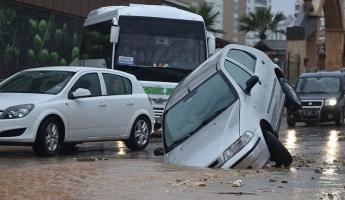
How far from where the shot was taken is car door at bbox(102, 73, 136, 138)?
14.2 m

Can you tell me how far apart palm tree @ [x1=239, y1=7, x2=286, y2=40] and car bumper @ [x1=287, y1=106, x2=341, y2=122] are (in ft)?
160

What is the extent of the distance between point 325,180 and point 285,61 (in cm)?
3395

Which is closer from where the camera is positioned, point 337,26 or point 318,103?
point 318,103

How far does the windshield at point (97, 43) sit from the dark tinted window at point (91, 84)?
3.68 metres

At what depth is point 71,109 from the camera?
43.0ft

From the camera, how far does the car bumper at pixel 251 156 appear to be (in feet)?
32.1

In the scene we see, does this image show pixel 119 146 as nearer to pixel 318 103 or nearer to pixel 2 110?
pixel 2 110

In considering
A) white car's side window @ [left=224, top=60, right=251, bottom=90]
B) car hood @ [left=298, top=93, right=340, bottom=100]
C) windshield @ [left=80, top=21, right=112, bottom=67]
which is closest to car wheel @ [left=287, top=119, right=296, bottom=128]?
car hood @ [left=298, top=93, right=340, bottom=100]

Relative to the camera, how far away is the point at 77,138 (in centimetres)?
1338

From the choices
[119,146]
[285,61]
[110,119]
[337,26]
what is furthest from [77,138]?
[337,26]

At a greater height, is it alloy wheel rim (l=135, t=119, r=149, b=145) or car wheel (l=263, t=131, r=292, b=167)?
car wheel (l=263, t=131, r=292, b=167)

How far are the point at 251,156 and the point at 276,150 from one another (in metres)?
0.64

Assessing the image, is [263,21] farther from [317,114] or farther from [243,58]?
[243,58]

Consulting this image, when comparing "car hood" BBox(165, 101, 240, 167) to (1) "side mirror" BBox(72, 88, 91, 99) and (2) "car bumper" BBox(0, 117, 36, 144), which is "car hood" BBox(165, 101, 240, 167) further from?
(1) "side mirror" BBox(72, 88, 91, 99)
